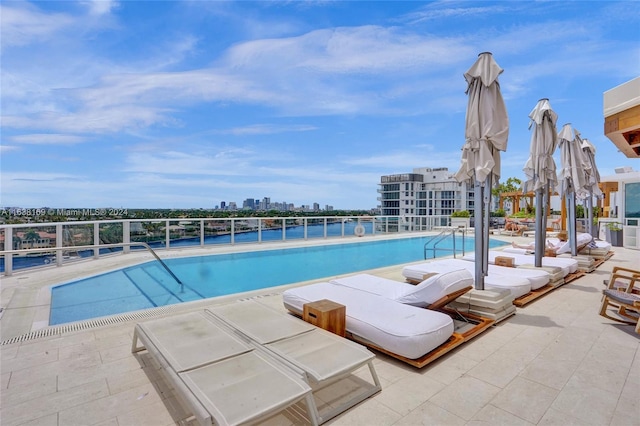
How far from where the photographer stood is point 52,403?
222cm

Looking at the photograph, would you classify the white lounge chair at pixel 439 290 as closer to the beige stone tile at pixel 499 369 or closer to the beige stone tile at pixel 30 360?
the beige stone tile at pixel 499 369

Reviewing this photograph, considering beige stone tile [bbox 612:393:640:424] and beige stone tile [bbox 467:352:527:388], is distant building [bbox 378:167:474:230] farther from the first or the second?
beige stone tile [bbox 612:393:640:424]

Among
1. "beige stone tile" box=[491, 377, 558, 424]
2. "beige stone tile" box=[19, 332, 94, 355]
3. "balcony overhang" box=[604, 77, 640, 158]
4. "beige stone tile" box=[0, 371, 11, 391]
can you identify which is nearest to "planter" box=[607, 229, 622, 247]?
"balcony overhang" box=[604, 77, 640, 158]

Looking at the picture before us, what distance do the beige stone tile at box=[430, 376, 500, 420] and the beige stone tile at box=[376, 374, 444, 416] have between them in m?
0.07

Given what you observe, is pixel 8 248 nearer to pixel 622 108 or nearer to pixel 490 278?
pixel 490 278

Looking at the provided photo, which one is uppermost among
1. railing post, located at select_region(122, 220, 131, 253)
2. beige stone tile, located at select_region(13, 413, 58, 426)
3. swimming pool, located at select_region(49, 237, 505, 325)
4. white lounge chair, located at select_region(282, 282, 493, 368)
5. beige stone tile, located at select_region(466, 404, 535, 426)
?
railing post, located at select_region(122, 220, 131, 253)

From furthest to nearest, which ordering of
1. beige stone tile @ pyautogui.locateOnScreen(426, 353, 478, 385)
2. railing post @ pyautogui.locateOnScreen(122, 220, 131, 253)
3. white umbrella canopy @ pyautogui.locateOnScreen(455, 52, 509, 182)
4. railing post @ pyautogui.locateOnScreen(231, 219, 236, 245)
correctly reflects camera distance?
railing post @ pyautogui.locateOnScreen(231, 219, 236, 245) → railing post @ pyautogui.locateOnScreen(122, 220, 131, 253) → white umbrella canopy @ pyautogui.locateOnScreen(455, 52, 509, 182) → beige stone tile @ pyautogui.locateOnScreen(426, 353, 478, 385)

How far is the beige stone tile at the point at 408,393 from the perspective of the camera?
2.18m

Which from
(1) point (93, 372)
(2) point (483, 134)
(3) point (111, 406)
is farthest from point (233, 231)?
(3) point (111, 406)

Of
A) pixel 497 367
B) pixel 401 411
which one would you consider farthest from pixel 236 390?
pixel 497 367

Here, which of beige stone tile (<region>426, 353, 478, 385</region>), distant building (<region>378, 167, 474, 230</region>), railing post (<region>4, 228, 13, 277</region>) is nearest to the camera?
beige stone tile (<region>426, 353, 478, 385</region>)

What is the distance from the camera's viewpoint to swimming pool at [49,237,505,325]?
498cm

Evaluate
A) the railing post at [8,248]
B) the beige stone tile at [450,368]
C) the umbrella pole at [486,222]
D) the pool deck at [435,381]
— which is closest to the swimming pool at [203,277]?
the pool deck at [435,381]

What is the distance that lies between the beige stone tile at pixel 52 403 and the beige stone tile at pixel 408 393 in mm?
2044
